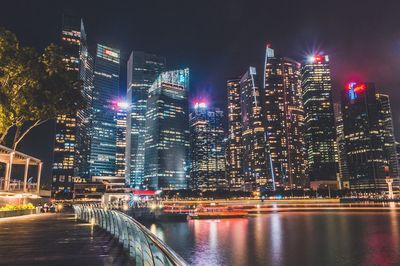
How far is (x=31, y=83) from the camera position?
2134 cm

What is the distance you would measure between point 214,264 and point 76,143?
18531 cm

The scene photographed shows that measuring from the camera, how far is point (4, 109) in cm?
2069

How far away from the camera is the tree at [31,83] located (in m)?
20.2

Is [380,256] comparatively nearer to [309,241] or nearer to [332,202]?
[309,241]

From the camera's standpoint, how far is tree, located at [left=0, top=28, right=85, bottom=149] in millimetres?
20250

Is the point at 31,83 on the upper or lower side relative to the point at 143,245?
upper

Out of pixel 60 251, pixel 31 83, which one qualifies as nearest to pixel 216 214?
pixel 31 83

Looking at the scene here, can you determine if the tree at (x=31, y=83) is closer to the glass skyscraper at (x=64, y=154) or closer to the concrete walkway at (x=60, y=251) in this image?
the concrete walkway at (x=60, y=251)

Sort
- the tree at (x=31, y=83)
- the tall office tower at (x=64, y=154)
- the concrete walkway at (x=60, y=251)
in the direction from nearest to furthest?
the concrete walkway at (x=60, y=251) → the tree at (x=31, y=83) → the tall office tower at (x=64, y=154)

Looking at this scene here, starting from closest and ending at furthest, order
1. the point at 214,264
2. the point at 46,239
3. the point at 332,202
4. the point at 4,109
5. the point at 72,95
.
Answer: the point at 46,239
the point at 214,264
the point at 4,109
the point at 72,95
the point at 332,202

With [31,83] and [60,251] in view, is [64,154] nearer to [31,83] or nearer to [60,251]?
[31,83]

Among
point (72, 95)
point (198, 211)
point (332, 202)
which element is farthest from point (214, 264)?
point (332, 202)

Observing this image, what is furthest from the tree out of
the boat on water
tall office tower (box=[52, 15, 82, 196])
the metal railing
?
tall office tower (box=[52, 15, 82, 196])

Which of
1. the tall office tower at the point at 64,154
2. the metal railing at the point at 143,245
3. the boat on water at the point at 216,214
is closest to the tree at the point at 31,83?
the metal railing at the point at 143,245
